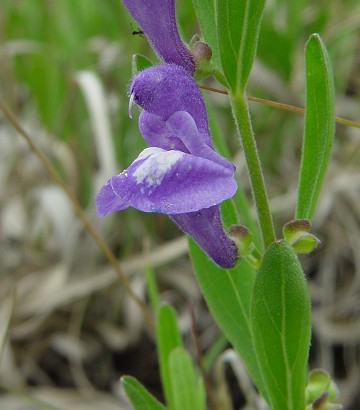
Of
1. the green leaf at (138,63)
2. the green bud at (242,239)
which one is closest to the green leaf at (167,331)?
the green bud at (242,239)

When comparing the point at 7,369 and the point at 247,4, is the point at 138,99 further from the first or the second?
the point at 7,369

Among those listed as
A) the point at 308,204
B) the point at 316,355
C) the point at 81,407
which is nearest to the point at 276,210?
the point at 316,355

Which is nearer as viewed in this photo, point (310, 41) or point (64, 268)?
point (310, 41)

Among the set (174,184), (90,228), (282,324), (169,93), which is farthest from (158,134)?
(90,228)

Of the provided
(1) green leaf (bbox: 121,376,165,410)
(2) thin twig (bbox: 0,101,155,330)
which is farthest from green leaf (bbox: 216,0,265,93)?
(2) thin twig (bbox: 0,101,155,330)

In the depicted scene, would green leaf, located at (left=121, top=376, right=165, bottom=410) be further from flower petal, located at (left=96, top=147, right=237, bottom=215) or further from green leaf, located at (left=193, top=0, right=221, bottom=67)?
green leaf, located at (left=193, top=0, right=221, bottom=67)

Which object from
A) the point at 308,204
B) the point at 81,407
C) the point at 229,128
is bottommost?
the point at 81,407

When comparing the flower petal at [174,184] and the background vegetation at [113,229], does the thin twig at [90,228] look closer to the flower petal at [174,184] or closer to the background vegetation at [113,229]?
the background vegetation at [113,229]
